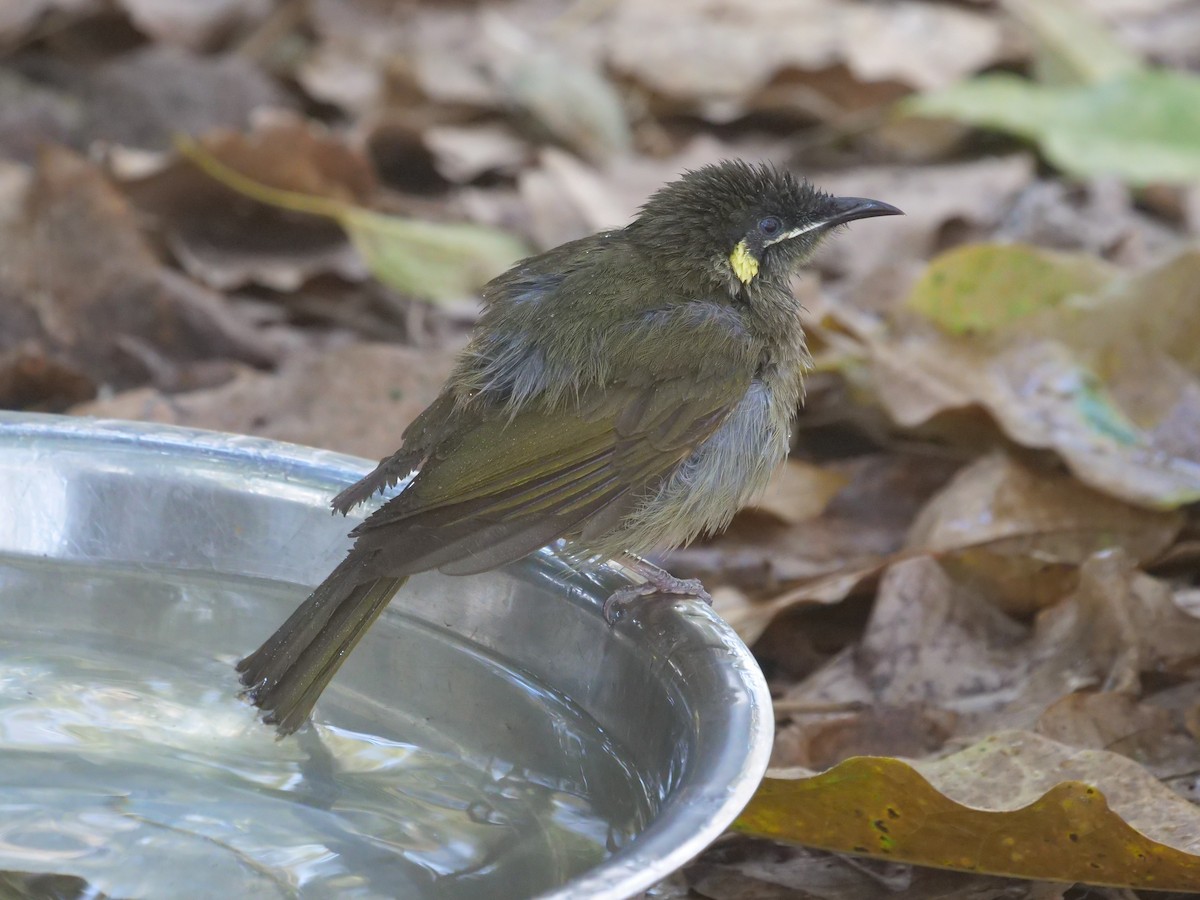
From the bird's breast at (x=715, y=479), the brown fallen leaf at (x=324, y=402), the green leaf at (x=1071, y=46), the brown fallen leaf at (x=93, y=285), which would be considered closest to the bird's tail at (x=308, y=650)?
the bird's breast at (x=715, y=479)

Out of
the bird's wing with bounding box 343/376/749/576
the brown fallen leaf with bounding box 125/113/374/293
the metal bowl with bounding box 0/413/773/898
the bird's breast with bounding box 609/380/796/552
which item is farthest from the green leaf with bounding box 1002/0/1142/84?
the metal bowl with bounding box 0/413/773/898

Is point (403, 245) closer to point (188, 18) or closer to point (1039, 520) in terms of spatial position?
point (188, 18)

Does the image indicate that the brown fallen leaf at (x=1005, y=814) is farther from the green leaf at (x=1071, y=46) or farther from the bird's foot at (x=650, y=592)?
the green leaf at (x=1071, y=46)

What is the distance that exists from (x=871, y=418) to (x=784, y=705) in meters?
1.69

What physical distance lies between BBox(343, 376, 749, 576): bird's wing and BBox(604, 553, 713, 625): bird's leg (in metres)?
0.19

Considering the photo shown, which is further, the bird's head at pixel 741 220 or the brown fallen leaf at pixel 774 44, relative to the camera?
the brown fallen leaf at pixel 774 44

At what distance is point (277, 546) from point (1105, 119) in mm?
5181

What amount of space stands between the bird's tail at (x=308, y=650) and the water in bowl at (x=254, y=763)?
20cm

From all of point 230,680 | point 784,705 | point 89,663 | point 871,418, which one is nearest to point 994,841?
point 784,705

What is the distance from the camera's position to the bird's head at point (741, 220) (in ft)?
13.6

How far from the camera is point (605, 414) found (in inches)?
150

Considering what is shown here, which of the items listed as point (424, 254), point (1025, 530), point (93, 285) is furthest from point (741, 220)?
point (93, 285)

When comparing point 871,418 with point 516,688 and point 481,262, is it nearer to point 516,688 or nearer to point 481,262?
point 481,262

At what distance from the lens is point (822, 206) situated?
14.2 ft
